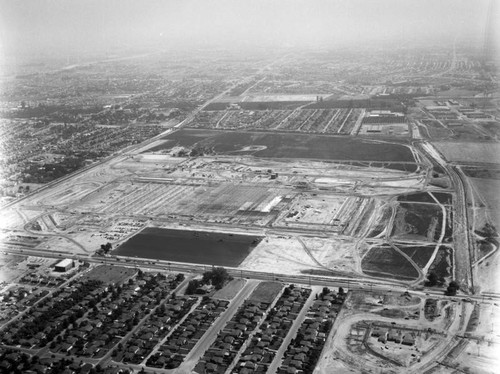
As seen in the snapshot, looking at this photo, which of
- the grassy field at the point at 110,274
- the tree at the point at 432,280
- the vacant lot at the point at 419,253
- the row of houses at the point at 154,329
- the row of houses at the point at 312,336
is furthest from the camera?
the vacant lot at the point at 419,253

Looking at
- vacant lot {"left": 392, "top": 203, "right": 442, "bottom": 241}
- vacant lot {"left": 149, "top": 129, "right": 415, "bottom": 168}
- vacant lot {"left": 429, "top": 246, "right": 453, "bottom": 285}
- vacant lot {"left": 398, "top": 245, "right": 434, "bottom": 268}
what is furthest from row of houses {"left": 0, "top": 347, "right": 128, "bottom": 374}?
vacant lot {"left": 149, "top": 129, "right": 415, "bottom": 168}

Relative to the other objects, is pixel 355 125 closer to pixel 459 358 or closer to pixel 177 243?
pixel 177 243

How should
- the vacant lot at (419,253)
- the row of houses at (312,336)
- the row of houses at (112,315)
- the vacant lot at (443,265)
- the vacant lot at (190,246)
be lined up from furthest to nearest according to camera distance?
the vacant lot at (190,246)
the vacant lot at (419,253)
the vacant lot at (443,265)
the row of houses at (112,315)
the row of houses at (312,336)

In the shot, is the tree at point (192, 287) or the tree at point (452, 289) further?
the tree at point (192, 287)

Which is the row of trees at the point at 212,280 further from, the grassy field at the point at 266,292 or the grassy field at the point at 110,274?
the grassy field at the point at 110,274

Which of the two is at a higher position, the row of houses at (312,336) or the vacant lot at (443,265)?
the row of houses at (312,336)

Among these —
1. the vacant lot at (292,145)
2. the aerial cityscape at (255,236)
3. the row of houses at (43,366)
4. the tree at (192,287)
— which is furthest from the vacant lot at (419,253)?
the vacant lot at (292,145)

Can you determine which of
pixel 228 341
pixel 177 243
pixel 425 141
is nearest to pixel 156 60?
pixel 425 141
